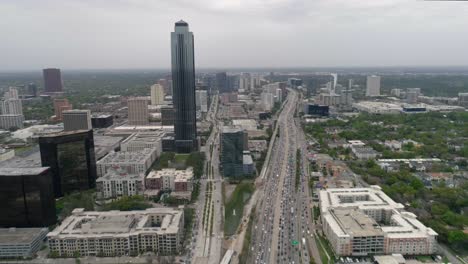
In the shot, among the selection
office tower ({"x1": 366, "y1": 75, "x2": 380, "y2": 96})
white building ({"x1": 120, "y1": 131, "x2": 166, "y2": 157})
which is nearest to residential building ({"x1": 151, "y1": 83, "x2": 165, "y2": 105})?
white building ({"x1": 120, "y1": 131, "x2": 166, "y2": 157})

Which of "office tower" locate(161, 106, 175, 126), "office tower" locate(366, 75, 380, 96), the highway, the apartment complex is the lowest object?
the highway

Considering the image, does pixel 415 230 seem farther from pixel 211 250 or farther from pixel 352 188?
pixel 211 250

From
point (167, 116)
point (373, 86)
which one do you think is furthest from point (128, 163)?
point (373, 86)

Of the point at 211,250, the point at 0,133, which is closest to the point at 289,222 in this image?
the point at 211,250

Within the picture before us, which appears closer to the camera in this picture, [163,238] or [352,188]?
[163,238]

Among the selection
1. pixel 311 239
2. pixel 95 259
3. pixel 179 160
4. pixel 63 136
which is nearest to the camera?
pixel 95 259

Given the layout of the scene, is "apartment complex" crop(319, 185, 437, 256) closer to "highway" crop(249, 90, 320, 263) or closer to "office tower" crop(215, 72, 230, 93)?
"highway" crop(249, 90, 320, 263)

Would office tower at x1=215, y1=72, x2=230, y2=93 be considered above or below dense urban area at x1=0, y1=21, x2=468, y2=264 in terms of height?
above
